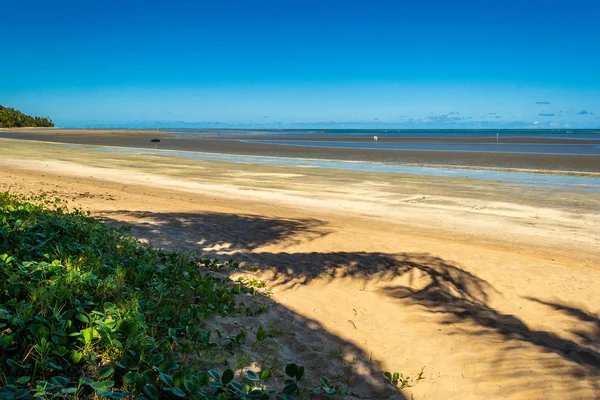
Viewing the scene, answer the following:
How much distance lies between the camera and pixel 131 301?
14.7 ft

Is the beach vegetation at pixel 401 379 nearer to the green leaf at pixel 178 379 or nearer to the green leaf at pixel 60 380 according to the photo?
the green leaf at pixel 178 379

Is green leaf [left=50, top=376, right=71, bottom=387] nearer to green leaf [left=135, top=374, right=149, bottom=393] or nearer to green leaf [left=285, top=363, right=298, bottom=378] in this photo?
green leaf [left=135, top=374, right=149, bottom=393]

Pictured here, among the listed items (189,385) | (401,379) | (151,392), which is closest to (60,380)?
(151,392)

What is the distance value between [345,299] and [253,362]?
238cm

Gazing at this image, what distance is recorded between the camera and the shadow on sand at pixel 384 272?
17.6ft

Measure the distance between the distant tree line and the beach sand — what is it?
3508 inches

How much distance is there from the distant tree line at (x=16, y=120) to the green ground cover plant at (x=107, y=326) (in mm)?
99659

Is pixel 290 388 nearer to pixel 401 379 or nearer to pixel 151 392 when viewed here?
pixel 151 392

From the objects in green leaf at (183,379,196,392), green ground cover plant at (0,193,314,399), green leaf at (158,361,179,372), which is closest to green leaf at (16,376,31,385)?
green ground cover plant at (0,193,314,399)

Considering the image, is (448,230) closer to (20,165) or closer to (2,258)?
(2,258)

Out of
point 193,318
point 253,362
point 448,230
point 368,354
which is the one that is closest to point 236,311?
point 193,318

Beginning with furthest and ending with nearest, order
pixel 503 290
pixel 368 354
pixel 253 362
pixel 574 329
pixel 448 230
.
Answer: pixel 448 230, pixel 503 290, pixel 574 329, pixel 368 354, pixel 253 362

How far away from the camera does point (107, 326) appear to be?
3.77 metres

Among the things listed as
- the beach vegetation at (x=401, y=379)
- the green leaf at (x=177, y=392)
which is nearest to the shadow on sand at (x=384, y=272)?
the beach vegetation at (x=401, y=379)
